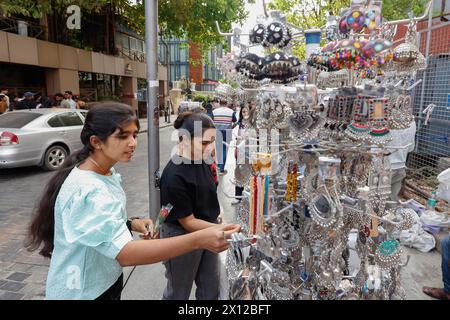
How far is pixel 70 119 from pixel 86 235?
7.33 meters

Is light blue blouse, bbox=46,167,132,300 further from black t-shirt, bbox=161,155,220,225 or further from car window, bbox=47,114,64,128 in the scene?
car window, bbox=47,114,64,128

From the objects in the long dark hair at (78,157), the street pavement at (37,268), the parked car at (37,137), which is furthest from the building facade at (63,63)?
the long dark hair at (78,157)

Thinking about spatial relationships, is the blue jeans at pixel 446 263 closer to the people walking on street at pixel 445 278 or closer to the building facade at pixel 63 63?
the people walking on street at pixel 445 278

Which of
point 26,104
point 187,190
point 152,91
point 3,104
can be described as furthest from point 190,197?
point 26,104

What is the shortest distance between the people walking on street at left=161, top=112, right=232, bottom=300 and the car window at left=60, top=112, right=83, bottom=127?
21.2 ft

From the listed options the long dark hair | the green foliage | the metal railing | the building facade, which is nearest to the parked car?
the green foliage

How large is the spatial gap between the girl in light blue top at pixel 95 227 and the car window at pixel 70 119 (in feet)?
22.1

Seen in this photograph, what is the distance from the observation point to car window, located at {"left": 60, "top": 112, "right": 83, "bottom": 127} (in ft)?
24.4

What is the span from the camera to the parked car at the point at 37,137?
244 inches

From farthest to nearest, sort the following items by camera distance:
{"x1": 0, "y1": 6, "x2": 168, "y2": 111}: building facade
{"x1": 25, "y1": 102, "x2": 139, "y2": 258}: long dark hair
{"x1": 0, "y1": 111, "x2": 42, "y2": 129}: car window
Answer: {"x1": 0, "y1": 6, "x2": 168, "y2": 111}: building facade < {"x1": 0, "y1": 111, "x2": 42, "y2": 129}: car window < {"x1": 25, "y1": 102, "x2": 139, "y2": 258}: long dark hair

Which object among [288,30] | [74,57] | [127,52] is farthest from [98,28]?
[288,30]

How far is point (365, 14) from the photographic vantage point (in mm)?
1590

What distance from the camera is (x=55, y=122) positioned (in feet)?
23.6

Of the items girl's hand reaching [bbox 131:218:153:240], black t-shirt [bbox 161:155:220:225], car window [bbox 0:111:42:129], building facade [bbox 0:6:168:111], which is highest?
building facade [bbox 0:6:168:111]
